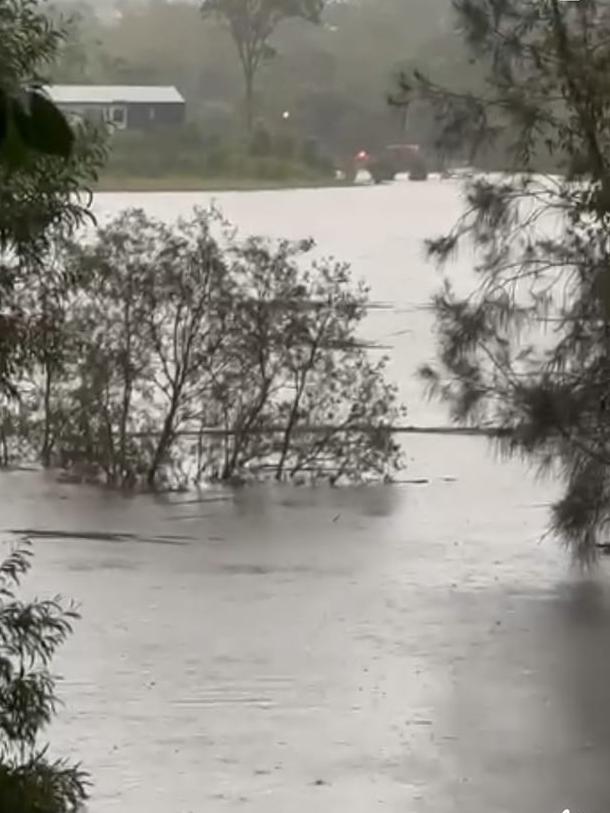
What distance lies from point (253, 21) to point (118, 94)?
221 centimetres

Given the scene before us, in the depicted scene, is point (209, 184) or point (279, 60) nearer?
point (209, 184)

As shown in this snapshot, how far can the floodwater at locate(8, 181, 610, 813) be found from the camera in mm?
4273

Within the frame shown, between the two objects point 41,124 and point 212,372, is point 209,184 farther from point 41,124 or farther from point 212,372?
point 41,124

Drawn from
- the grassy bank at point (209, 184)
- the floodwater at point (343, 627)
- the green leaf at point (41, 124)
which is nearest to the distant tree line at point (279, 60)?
the grassy bank at point (209, 184)

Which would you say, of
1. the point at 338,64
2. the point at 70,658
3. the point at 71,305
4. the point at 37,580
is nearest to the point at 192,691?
the point at 70,658

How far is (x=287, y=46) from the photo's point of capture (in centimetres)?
920

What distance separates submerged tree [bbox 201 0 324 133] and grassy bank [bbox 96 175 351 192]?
0.95 ft

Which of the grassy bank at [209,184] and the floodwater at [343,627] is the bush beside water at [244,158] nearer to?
the grassy bank at [209,184]

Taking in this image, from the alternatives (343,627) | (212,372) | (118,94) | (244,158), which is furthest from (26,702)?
(244,158)

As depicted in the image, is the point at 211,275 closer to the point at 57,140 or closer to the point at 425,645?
the point at 425,645

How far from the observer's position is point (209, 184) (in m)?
9.01

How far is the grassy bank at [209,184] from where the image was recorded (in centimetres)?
848

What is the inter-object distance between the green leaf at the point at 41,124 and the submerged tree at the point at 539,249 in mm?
4941

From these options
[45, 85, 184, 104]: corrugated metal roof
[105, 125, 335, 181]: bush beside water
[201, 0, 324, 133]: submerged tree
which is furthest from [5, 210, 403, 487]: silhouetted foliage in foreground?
[201, 0, 324, 133]: submerged tree
